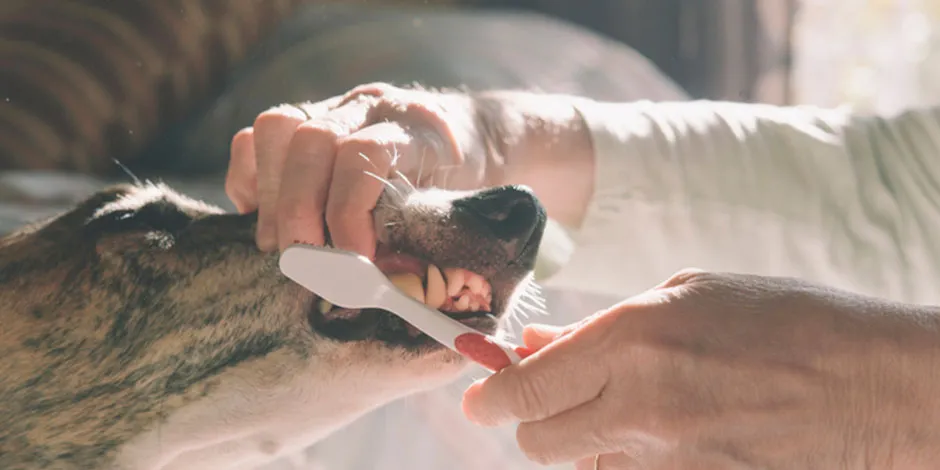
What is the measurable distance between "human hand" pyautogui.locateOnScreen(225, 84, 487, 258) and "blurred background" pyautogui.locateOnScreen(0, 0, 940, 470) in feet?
0.24

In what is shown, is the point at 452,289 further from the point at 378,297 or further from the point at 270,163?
the point at 270,163

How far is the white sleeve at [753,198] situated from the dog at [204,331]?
0.23 metres

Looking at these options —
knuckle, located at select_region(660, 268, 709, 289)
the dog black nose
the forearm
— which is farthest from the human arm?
knuckle, located at select_region(660, 268, 709, 289)

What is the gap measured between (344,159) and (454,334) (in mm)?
156

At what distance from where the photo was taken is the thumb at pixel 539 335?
589mm

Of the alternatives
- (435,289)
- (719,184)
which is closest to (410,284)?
(435,289)

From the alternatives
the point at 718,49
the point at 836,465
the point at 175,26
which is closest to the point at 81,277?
the point at 175,26

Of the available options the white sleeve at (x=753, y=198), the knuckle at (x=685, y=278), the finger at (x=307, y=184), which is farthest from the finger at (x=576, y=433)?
the white sleeve at (x=753, y=198)

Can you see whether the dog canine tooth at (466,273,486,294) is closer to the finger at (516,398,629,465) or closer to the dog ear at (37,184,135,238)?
the finger at (516,398,629,465)

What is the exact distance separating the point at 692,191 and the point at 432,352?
375 mm

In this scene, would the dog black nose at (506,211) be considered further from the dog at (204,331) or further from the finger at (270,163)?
the finger at (270,163)

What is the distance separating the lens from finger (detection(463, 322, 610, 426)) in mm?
512

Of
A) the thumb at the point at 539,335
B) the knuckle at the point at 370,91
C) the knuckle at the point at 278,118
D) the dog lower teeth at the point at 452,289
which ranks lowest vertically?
the thumb at the point at 539,335

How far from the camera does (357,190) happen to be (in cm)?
61
